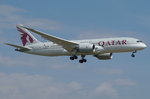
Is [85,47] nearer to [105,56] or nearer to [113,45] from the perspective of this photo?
[113,45]

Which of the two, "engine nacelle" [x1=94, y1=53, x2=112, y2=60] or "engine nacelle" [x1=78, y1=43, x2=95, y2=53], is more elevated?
"engine nacelle" [x1=78, y1=43, x2=95, y2=53]

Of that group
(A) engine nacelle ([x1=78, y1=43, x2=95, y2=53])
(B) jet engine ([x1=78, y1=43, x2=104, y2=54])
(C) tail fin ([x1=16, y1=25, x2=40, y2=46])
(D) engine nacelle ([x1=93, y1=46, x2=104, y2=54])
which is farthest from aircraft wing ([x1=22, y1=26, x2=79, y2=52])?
(C) tail fin ([x1=16, y1=25, x2=40, y2=46])

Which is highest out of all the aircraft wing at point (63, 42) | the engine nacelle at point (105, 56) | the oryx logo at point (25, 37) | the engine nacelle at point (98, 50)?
the oryx logo at point (25, 37)

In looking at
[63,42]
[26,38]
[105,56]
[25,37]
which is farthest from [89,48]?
[25,37]

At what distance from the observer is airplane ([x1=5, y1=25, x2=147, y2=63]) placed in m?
85.1

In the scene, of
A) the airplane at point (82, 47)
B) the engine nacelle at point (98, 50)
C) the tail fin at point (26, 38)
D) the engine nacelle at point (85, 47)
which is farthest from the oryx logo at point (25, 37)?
the engine nacelle at point (98, 50)

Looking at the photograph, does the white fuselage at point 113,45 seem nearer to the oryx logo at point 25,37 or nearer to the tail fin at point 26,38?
the tail fin at point 26,38

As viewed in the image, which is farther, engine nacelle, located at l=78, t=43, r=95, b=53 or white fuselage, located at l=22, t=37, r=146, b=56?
engine nacelle, located at l=78, t=43, r=95, b=53

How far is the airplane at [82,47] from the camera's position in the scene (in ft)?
279

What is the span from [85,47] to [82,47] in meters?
0.56

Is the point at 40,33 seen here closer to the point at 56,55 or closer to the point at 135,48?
the point at 56,55

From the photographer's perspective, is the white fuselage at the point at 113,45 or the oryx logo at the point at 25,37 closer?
the white fuselage at the point at 113,45

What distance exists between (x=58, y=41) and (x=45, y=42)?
225 inches

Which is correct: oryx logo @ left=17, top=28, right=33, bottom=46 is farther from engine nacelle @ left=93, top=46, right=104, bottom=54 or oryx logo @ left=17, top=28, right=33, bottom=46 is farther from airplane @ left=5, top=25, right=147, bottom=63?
engine nacelle @ left=93, top=46, right=104, bottom=54
